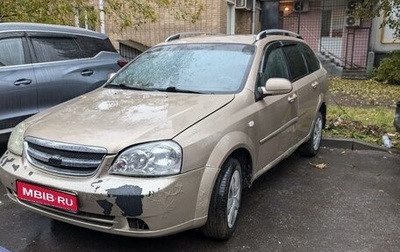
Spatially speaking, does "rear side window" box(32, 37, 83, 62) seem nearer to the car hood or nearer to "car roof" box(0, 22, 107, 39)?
"car roof" box(0, 22, 107, 39)

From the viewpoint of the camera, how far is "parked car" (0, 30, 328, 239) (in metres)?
2.48

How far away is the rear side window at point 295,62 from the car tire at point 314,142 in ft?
2.33

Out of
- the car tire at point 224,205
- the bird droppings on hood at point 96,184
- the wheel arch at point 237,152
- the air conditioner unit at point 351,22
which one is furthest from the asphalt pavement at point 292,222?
the air conditioner unit at point 351,22

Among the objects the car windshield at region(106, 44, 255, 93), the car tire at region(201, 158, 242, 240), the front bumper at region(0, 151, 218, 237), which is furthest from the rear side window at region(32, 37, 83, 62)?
the car tire at region(201, 158, 242, 240)

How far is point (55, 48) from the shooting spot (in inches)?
204

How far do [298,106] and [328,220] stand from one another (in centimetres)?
135

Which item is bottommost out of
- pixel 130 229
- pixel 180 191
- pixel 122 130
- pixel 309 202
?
pixel 309 202

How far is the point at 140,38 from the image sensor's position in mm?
13492

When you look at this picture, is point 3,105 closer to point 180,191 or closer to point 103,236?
point 103,236

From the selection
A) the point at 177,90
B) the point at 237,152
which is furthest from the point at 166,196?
the point at 177,90

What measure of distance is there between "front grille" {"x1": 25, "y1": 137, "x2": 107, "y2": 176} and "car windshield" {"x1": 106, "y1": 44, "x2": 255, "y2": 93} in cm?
116

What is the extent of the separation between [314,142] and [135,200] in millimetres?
3341

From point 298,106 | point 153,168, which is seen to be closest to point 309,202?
point 298,106

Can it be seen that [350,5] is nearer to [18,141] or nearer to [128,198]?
[18,141]
